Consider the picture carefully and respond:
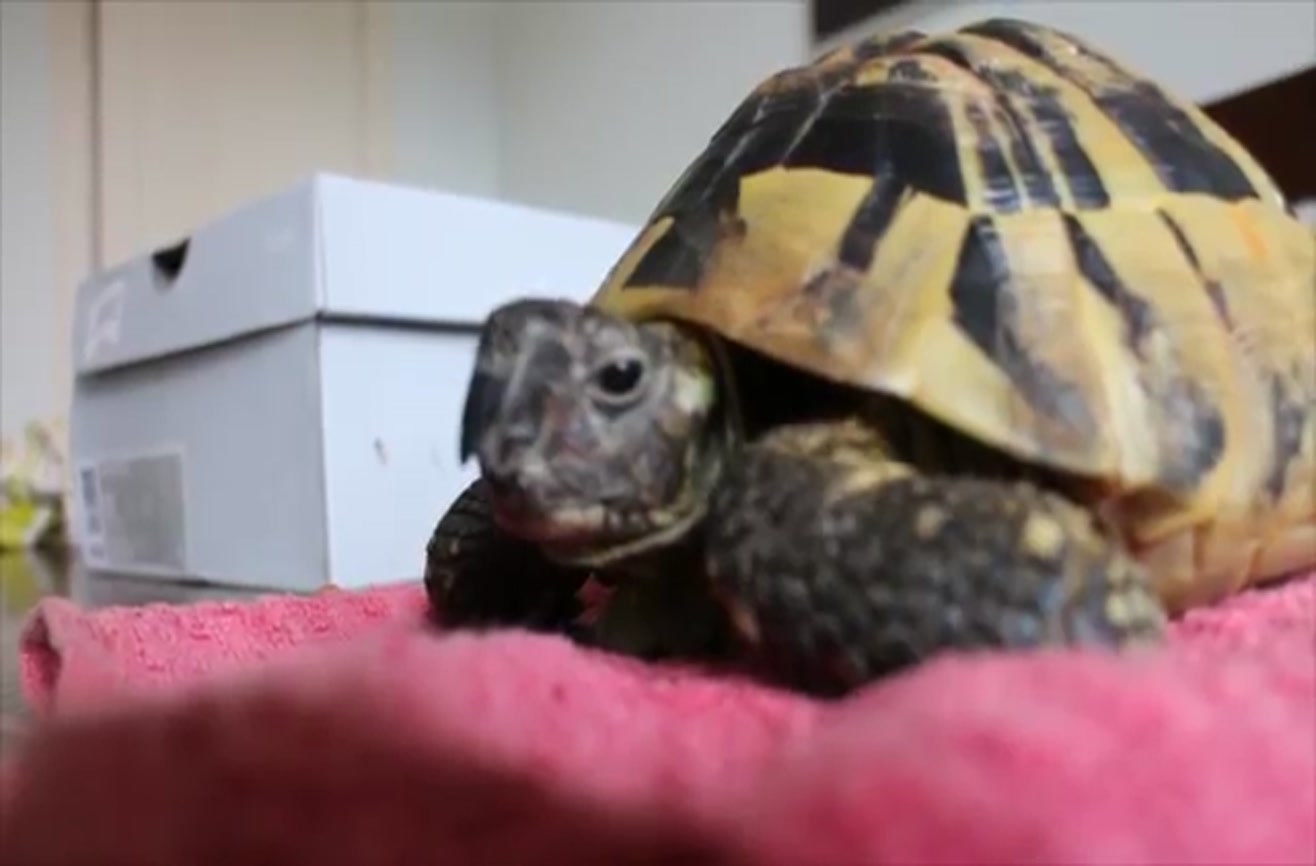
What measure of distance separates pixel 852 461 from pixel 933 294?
64mm

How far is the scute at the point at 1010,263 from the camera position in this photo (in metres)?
0.53

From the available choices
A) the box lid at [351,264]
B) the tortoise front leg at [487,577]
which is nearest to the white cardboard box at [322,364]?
the box lid at [351,264]

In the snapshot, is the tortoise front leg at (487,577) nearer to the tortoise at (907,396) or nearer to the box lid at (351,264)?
the tortoise at (907,396)

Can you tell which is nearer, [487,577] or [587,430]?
[587,430]

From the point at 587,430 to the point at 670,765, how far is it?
0.46ft

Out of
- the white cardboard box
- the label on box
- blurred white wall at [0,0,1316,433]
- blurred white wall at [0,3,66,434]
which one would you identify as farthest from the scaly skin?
blurred white wall at [0,3,66,434]

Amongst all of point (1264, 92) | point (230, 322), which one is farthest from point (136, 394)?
point (1264, 92)

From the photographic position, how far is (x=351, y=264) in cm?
123

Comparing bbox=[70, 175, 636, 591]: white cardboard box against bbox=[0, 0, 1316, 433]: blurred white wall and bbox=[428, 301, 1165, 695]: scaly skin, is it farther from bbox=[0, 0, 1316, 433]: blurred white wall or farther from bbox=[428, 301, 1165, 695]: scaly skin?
bbox=[428, 301, 1165, 695]: scaly skin

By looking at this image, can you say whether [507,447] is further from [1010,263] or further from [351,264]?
[351,264]

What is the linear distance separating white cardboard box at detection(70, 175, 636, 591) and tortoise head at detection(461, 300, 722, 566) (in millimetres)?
709

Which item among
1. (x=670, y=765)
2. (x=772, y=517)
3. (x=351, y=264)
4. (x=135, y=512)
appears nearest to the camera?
(x=670, y=765)

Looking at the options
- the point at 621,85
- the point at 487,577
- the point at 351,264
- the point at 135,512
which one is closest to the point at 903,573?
the point at 487,577

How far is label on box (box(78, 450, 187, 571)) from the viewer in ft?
4.77
